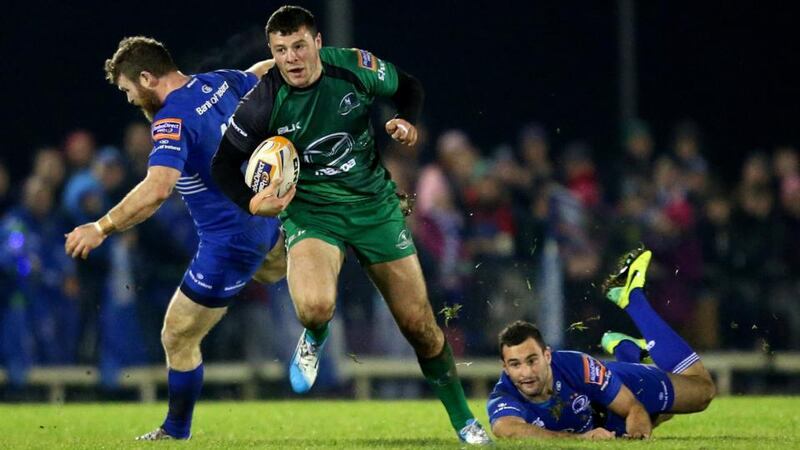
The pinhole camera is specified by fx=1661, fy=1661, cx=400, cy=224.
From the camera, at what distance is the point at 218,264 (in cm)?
1062

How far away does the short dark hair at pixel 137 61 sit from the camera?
33.8 ft

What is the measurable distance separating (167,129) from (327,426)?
313cm

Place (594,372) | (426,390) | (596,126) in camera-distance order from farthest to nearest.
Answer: (596,126) < (426,390) < (594,372)

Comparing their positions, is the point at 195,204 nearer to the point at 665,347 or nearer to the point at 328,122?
the point at 328,122

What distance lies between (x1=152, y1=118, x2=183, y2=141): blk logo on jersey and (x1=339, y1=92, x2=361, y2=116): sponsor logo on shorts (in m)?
1.17

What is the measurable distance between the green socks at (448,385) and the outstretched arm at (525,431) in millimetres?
374

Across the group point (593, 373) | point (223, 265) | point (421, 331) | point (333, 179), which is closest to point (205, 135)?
point (223, 265)

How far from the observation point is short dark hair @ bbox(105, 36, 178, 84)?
1031 cm

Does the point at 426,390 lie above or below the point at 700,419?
below

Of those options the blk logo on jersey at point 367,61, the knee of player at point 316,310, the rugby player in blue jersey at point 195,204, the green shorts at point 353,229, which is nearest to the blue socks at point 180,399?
the rugby player in blue jersey at point 195,204

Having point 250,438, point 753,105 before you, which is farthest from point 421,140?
point 250,438

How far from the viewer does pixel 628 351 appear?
11.7m

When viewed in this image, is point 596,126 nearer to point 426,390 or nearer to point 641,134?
point 641,134

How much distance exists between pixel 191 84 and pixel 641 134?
24.8ft
